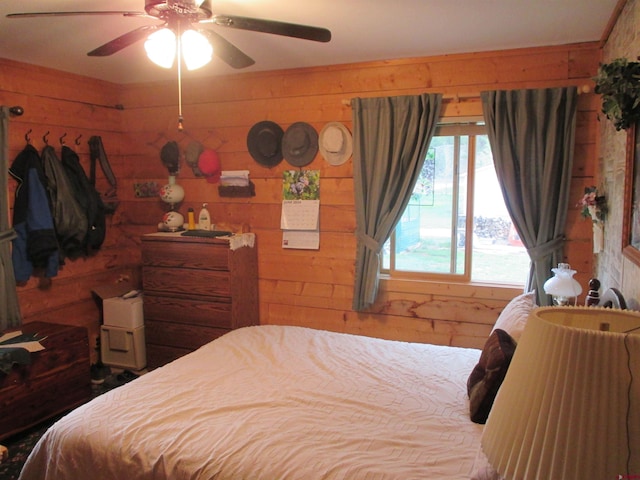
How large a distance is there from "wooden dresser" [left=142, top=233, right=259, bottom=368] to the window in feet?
3.98

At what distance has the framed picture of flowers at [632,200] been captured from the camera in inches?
64.7

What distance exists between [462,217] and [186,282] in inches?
79.6

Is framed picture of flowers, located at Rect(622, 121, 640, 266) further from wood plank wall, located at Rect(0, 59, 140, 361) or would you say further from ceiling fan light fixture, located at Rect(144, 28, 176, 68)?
wood plank wall, located at Rect(0, 59, 140, 361)

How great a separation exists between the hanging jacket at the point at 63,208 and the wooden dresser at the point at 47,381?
645mm

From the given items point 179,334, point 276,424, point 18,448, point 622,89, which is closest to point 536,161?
point 622,89

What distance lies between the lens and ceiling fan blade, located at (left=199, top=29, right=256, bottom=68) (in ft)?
6.59

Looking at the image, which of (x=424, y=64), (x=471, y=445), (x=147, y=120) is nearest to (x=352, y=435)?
(x=471, y=445)

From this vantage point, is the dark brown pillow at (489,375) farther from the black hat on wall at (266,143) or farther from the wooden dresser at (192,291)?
the black hat on wall at (266,143)

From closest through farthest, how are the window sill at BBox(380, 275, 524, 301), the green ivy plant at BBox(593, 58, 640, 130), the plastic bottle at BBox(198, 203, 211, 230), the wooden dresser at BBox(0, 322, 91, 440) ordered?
the green ivy plant at BBox(593, 58, 640, 130), the wooden dresser at BBox(0, 322, 91, 440), the window sill at BBox(380, 275, 524, 301), the plastic bottle at BBox(198, 203, 211, 230)

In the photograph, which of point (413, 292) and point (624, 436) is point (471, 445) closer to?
point (624, 436)

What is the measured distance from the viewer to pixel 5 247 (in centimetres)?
306

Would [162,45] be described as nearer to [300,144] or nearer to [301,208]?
[300,144]

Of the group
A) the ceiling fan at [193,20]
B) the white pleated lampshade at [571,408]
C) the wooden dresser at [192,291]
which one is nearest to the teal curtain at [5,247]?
the wooden dresser at [192,291]

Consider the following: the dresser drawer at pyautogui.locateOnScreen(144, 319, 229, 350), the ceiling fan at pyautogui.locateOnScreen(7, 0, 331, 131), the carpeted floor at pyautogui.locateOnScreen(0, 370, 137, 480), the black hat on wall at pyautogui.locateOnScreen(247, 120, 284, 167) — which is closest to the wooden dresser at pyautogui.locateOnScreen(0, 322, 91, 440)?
the carpeted floor at pyautogui.locateOnScreen(0, 370, 137, 480)
